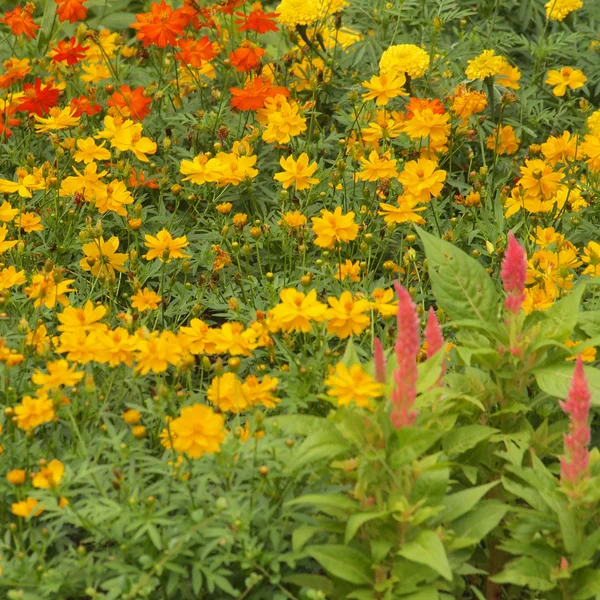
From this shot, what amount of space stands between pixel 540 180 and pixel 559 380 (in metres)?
1.10

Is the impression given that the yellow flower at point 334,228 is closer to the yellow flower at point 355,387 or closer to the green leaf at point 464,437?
the green leaf at point 464,437

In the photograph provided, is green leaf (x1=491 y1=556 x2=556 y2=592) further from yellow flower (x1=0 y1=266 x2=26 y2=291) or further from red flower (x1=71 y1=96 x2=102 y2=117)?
red flower (x1=71 y1=96 x2=102 y2=117)

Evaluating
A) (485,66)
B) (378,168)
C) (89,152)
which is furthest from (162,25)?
(485,66)

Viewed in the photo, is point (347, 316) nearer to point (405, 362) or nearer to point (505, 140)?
point (405, 362)

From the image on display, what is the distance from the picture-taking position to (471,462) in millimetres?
2496

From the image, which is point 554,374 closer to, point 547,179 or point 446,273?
point 446,273

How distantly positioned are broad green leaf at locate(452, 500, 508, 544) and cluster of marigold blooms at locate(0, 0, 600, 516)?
199 millimetres

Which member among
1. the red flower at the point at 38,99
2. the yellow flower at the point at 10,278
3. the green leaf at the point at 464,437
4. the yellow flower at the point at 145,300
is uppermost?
the green leaf at the point at 464,437

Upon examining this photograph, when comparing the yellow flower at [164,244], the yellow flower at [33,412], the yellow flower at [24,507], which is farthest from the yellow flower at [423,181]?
the yellow flower at [24,507]

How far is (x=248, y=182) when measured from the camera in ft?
10.8

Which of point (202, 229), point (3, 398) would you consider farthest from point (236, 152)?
point (3, 398)

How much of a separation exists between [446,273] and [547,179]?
0.86 metres

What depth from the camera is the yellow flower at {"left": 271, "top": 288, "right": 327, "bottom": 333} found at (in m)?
2.46

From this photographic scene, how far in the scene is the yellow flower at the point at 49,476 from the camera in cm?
212
